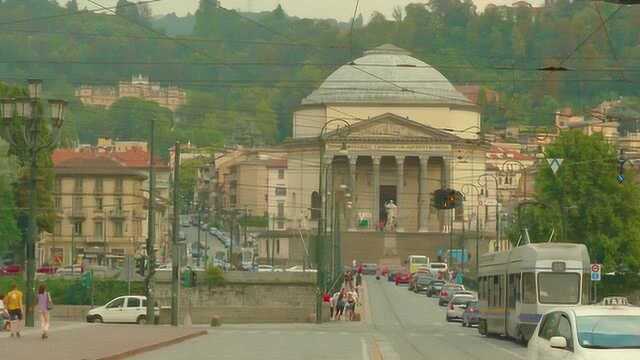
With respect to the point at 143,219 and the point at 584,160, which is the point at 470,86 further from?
the point at 584,160

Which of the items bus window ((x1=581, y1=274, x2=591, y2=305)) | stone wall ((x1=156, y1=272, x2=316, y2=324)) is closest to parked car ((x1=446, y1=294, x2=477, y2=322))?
stone wall ((x1=156, y1=272, x2=316, y2=324))

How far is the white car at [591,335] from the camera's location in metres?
20.3

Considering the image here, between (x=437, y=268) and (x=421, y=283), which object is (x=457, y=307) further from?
(x=437, y=268)

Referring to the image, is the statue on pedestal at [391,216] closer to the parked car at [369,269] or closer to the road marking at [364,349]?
Answer: the parked car at [369,269]

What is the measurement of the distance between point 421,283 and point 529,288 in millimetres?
60167

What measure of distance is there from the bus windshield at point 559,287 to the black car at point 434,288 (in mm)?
52808

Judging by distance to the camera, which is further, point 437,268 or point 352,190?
point 352,190

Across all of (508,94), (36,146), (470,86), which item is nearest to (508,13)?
(470,86)

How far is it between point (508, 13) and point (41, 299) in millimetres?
157450

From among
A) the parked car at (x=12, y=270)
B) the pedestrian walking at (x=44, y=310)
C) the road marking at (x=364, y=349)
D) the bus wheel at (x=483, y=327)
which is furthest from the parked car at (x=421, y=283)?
the pedestrian walking at (x=44, y=310)

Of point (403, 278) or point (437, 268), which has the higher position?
point (437, 268)

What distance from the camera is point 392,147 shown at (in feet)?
541

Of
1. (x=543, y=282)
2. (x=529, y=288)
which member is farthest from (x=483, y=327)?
(x=543, y=282)

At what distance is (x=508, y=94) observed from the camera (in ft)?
542
